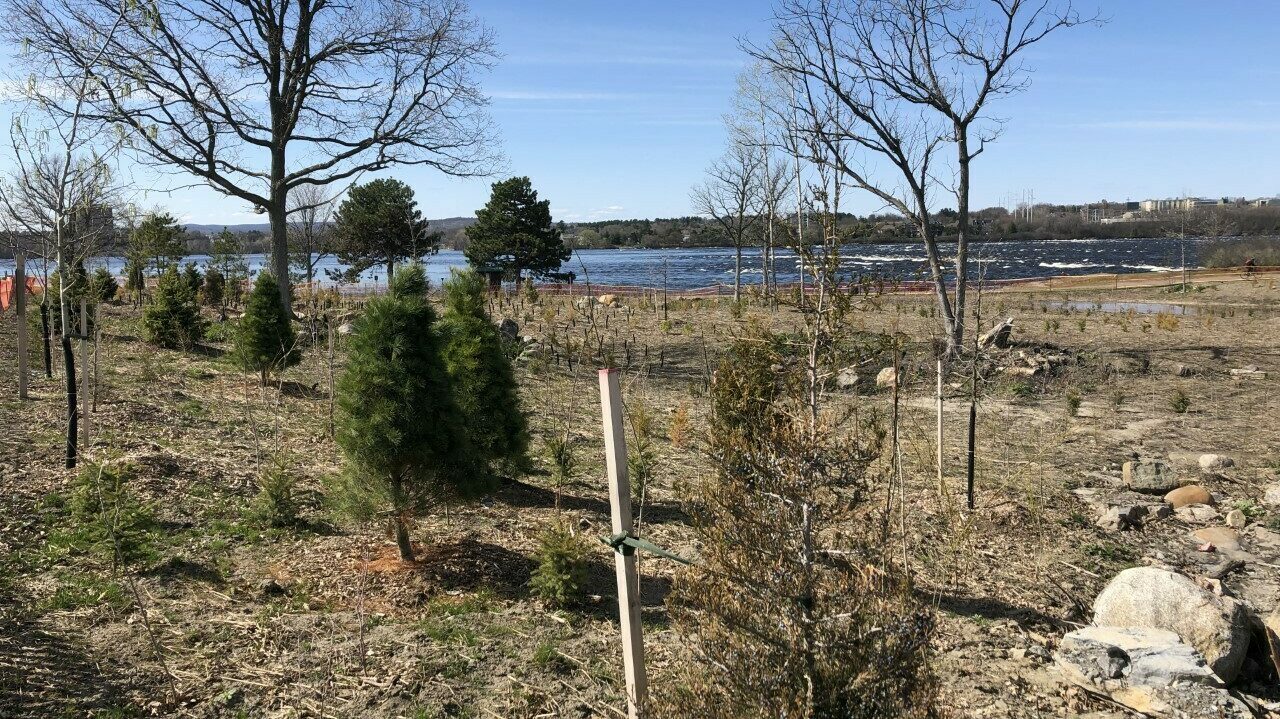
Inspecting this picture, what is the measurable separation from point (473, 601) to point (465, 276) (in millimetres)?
3798

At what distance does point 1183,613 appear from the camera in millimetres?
5469

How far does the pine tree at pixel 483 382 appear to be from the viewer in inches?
325

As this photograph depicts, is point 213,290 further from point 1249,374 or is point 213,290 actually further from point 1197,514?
point 1249,374

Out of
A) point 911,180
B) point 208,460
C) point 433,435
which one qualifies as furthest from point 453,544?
point 911,180

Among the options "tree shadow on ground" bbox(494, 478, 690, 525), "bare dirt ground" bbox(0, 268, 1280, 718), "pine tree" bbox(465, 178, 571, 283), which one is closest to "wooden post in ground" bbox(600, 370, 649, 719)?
"bare dirt ground" bbox(0, 268, 1280, 718)

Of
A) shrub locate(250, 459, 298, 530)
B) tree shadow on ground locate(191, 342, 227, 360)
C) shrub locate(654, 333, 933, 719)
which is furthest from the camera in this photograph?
tree shadow on ground locate(191, 342, 227, 360)

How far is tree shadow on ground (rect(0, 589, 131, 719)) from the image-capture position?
14.3ft

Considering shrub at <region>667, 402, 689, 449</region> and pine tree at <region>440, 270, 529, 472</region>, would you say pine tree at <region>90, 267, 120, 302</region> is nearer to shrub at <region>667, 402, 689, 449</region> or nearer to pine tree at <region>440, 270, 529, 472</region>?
pine tree at <region>440, 270, 529, 472</region>

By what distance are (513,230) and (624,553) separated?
35.2 meters

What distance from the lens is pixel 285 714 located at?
177 inches

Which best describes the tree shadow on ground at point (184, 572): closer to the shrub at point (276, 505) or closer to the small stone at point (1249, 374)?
the shrub at point (276, 505)

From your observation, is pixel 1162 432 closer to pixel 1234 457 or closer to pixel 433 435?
pixel 1234 457

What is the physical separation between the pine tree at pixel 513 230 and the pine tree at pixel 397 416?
30.8m

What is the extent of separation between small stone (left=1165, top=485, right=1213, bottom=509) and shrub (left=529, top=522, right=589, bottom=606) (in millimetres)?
6593
